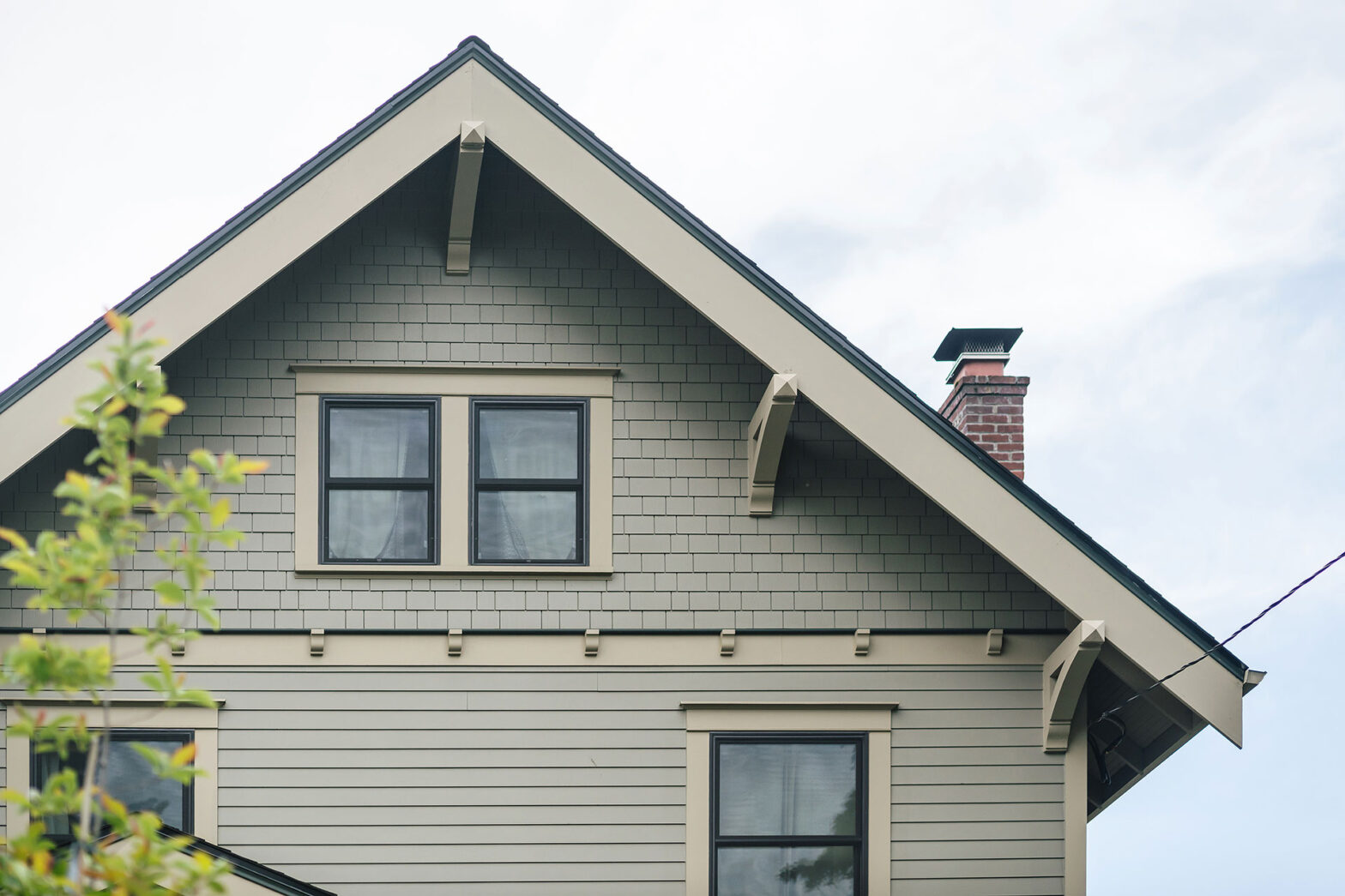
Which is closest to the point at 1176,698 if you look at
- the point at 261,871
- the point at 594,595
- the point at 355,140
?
the point at 594,595

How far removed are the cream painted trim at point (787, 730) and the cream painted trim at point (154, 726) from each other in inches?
117

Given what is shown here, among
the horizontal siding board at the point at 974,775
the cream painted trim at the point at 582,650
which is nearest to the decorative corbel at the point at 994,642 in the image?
the cream painted trim at the point at 582,650

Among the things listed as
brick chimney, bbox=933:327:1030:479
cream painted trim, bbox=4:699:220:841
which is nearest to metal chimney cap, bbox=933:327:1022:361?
brick chimney, bbox=933:327:1030:479

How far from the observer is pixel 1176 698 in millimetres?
7789

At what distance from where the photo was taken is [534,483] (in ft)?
27.6

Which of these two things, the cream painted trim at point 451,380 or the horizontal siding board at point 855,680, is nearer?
the horizontal siding board at point 855,680

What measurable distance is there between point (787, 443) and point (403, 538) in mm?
2585

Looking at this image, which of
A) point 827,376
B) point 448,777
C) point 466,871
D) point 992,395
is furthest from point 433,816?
point 992,395

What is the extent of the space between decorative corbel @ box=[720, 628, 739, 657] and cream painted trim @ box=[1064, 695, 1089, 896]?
227cm

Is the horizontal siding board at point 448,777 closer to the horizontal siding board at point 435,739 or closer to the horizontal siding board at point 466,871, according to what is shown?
the horizontal siding board at point 435,739

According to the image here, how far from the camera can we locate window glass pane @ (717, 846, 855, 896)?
8.18 m

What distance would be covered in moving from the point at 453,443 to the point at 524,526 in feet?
2.34

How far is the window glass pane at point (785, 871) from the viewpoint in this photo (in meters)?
8.18

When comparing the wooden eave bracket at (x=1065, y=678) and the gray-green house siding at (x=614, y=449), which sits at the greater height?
the gray-green house siding at (x=614, y=449)
